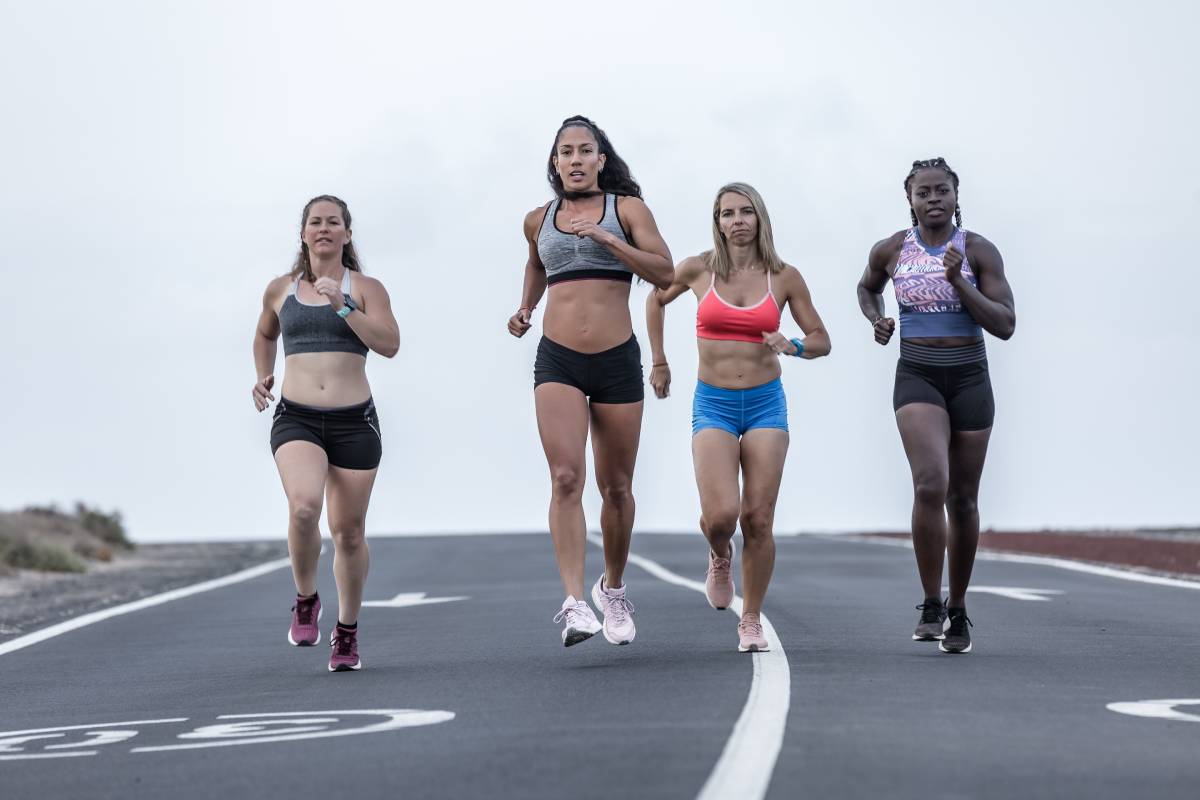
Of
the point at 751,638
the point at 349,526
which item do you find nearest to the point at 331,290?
the point at 349,526

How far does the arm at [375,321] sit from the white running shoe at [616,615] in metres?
1.54

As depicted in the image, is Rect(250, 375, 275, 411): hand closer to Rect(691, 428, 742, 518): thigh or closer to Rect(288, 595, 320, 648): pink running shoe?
Rect(288, 595, 320, 648): pink running shoe

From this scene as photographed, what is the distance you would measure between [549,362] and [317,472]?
1.23 m

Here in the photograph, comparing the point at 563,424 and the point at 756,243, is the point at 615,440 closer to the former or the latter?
the point at 563,424

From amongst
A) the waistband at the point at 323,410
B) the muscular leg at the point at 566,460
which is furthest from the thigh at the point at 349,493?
the muscular leg at the point at 566,460

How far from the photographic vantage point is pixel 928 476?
10969 millimetres

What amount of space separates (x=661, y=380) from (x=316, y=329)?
208 centimetres

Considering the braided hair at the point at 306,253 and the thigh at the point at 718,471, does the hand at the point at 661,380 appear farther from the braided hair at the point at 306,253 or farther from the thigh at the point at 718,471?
the braided hair at the point at 306,253

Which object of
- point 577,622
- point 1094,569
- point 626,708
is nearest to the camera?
point 626,708

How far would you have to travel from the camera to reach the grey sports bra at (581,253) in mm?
10562

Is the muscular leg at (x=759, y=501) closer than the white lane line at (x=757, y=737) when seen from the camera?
No

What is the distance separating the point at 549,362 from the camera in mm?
10656

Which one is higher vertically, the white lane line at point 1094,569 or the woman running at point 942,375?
the woman running at point 942,375

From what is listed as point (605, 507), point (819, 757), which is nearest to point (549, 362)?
point (605, 507)
